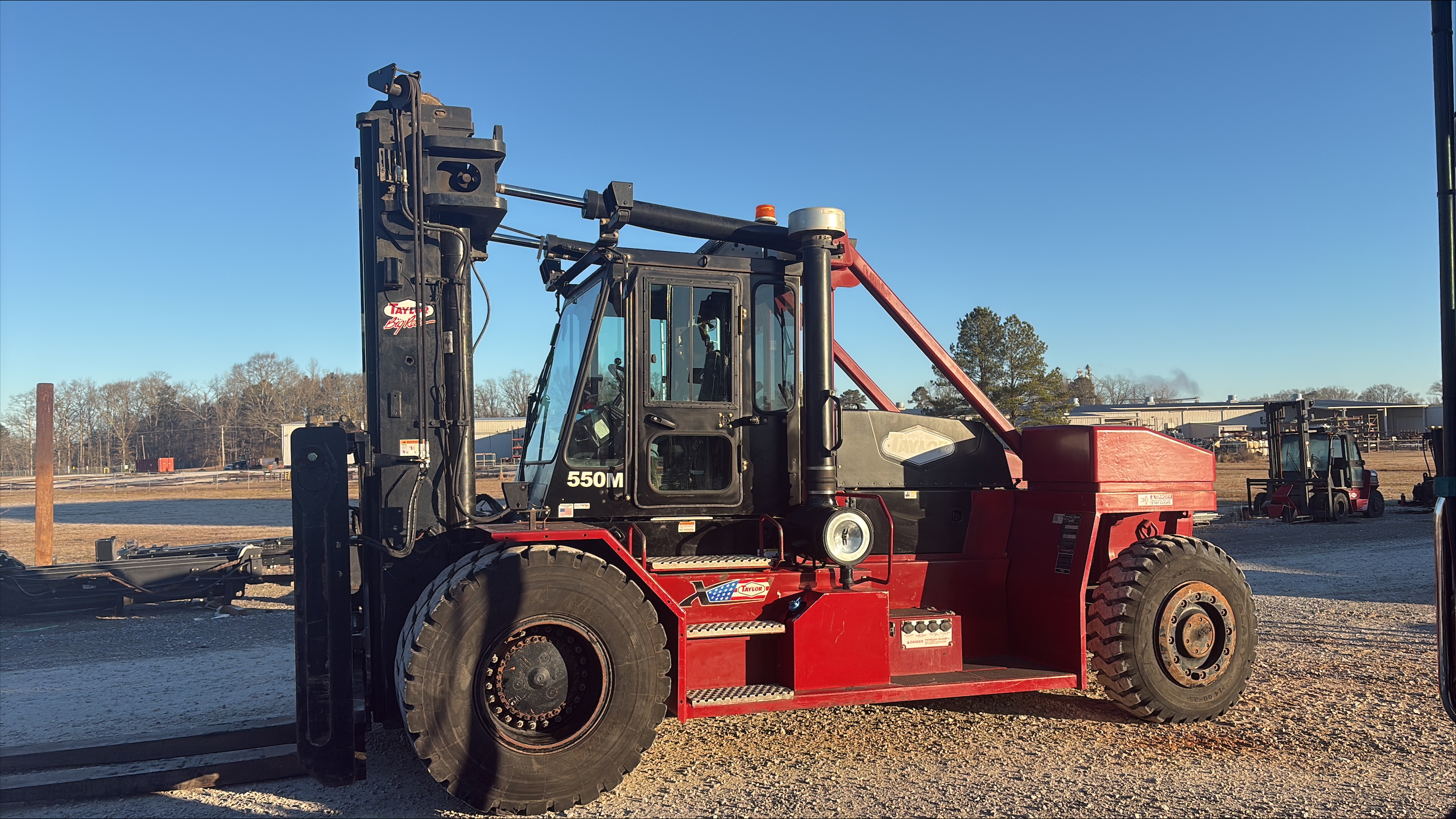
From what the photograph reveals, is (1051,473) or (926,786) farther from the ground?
(1051,473)

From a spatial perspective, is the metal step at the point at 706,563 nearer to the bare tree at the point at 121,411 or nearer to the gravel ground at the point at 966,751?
the gravel ground at the point at 966,751

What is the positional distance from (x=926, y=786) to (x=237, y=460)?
3683 inches

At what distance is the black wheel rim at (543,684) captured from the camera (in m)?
4.91

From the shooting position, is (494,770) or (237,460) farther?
(237,460)

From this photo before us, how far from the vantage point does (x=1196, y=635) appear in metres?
6.39

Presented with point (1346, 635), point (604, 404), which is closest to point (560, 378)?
point (604, 404)

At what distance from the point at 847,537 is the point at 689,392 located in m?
1.38

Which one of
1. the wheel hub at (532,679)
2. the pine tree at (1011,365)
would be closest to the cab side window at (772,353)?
the wheel hub at (532,679)

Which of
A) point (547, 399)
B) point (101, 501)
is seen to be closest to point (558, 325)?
point (547, 399)

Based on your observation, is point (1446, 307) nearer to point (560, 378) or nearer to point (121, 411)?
point (560, 378)

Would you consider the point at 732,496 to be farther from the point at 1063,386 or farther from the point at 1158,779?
the point at 1063,386

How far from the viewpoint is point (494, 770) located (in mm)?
4781

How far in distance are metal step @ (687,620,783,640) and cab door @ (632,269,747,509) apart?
0.75 m

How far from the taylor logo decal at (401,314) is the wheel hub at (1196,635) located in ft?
17.7
